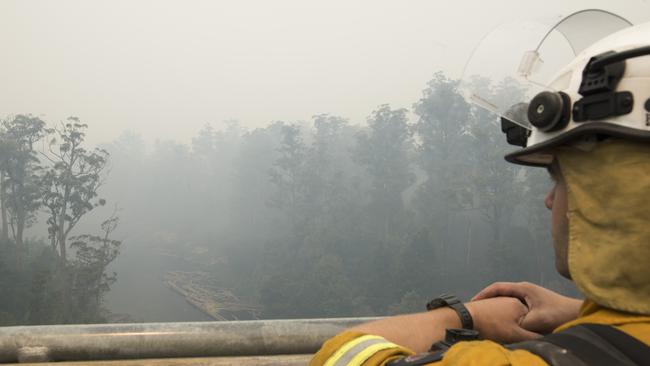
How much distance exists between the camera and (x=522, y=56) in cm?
72

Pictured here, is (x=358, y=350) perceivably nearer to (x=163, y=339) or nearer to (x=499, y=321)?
(x=499, y=321)

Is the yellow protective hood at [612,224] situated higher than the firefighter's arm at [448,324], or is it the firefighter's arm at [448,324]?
the yellow protective hood at [612,224]

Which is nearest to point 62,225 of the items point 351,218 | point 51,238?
point 51,238

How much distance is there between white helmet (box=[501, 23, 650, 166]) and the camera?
0.45 m

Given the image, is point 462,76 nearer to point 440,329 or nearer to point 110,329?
point 440,329

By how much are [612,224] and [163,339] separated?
1197 mm

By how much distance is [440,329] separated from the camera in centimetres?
69

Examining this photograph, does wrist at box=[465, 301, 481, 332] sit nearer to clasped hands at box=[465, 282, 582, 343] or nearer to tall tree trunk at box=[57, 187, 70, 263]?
clasped hands at box=[465, 282, 582, 343]

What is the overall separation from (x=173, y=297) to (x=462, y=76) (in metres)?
23.9

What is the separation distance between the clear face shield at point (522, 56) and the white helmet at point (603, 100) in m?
0.13

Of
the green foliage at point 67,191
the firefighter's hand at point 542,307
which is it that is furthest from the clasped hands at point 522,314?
the green foliage at point 67,191

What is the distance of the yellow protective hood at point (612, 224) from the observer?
438 millimetres

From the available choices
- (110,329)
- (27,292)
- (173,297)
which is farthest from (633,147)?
(173,297)

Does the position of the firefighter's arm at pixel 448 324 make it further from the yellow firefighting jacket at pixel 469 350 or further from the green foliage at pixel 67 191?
the green foliage at pixel 67 191
